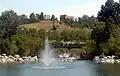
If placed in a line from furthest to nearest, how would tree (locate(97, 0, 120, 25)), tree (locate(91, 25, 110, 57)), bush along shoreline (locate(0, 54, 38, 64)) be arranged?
tree (locate(97, 0, 120, 25)) < tree (locate(91, 25, 110, 57)) < bush along shoreline (locate(0, 54, 38, 64))

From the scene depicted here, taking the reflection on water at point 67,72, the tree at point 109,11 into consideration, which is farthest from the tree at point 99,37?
the reflection on water at point 67,72

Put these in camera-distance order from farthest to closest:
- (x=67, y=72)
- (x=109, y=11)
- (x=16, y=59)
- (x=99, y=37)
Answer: (x=109, y=11) → (x=99, y=37) → (x=16, y=59) → (x=67, y=72)

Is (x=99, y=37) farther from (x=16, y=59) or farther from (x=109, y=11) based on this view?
(x=109, y=11)

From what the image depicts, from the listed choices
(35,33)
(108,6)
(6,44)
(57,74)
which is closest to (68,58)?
(6,44)

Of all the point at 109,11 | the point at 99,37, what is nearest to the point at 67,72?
the point at 99,37

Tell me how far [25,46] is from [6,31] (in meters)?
19.4

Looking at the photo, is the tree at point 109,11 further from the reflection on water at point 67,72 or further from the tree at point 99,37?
the reflection on water at point 67,72

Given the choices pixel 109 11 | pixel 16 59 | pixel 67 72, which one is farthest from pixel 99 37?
pixel 67 72

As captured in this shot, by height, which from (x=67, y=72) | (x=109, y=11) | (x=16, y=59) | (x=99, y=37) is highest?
(x=109, y=11)

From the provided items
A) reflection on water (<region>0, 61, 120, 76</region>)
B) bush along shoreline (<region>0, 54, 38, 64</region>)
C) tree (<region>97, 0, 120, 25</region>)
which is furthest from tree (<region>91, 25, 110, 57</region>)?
reflection on water (<region>0, 61, 120, 76</region>)

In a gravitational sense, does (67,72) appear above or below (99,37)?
below

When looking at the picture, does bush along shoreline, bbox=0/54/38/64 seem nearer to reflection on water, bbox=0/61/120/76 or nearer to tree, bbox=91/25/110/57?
tree, bbox=91/25/110/57

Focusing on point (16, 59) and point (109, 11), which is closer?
point (16, 59)

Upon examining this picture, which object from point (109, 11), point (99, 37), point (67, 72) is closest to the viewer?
point (67, 72)
